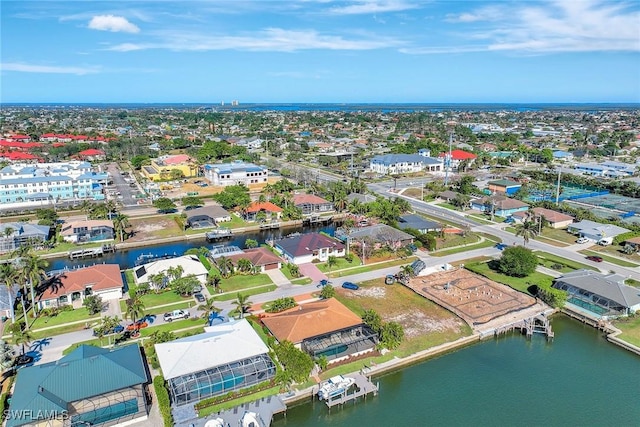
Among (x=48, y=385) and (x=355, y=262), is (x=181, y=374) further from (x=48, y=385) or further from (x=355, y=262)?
(x=355, y=262)

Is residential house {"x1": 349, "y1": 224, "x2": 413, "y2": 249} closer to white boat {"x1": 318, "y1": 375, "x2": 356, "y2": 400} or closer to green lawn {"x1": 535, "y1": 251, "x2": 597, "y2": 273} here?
green lawn {"x1": 535, "y1": 251, "x2": 597, "y2": 273}

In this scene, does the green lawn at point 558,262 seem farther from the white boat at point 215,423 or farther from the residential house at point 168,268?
the white boat at point 215,423

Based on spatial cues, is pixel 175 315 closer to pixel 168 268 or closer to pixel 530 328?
pixel 168 268

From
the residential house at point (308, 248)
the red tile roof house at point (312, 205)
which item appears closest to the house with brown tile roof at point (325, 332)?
the residential house at point (308, 248)

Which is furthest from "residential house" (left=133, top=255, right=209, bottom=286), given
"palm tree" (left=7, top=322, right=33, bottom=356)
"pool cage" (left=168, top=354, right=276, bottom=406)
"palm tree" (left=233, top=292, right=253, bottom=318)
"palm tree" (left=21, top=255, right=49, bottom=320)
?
"pool cage" (left=168, top=354, right=276, bottom=406)

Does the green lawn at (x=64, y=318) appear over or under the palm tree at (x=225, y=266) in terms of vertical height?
under

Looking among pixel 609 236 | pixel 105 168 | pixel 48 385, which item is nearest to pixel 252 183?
pixel 105 168
